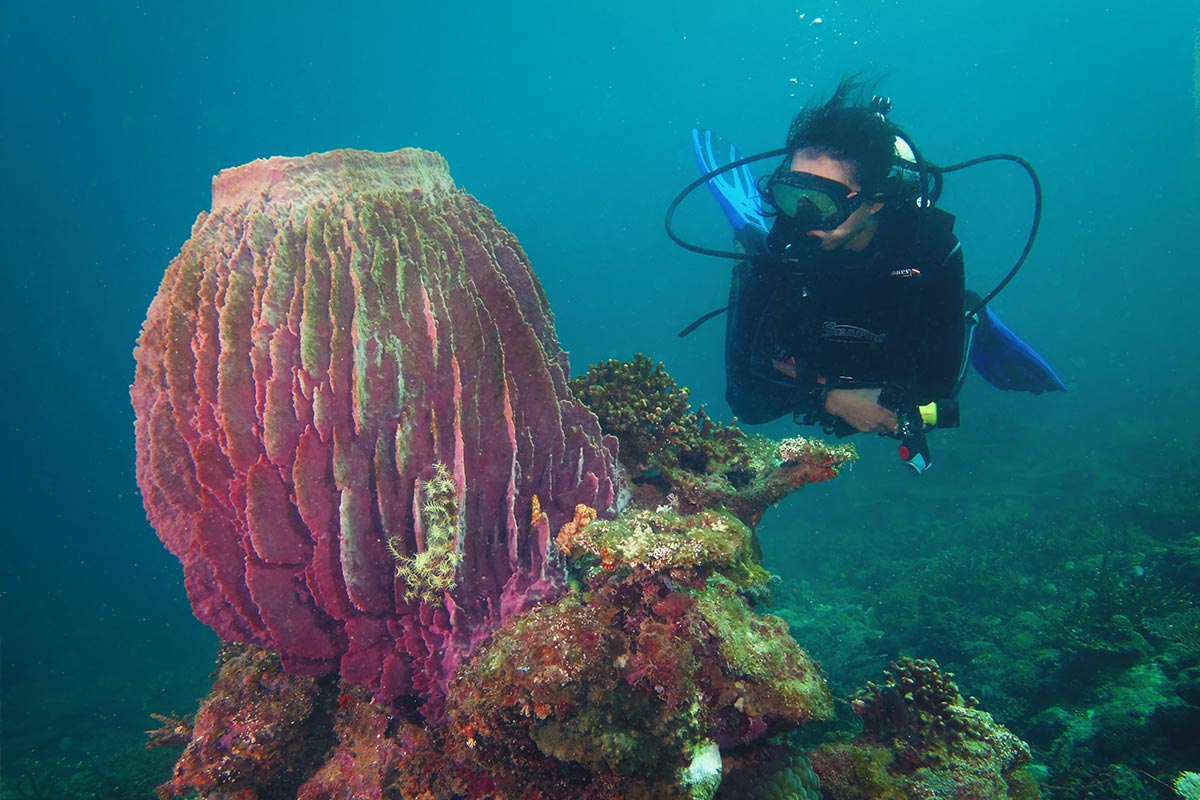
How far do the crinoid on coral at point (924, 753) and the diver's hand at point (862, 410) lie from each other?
70.1 inches

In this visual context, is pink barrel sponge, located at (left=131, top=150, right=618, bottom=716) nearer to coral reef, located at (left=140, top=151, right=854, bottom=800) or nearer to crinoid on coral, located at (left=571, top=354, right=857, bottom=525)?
coral reef, located at (left=140, top=151, right=854, bottom=800)

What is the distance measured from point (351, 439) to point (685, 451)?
109 inches

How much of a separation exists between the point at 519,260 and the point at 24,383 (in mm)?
82187

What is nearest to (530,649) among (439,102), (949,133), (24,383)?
(24,383)

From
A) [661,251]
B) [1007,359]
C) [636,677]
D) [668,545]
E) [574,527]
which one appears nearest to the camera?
[636,677]

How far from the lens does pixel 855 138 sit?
4523 mm

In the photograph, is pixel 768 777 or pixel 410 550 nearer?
pixel 768 777

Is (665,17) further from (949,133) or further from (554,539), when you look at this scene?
(554,539)

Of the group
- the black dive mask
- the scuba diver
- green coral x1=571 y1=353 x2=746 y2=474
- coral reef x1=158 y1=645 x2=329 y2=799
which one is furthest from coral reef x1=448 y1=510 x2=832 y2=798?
the black dive mask

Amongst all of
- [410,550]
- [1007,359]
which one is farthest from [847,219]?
[410,550]

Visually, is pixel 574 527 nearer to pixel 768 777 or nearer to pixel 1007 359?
pixel 768 777

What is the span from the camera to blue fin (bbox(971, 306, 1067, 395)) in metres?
5.72

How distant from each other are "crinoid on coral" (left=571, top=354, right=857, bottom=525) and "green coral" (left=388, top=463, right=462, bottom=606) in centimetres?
179

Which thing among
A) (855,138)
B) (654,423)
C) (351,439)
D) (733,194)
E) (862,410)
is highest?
(733,194)
